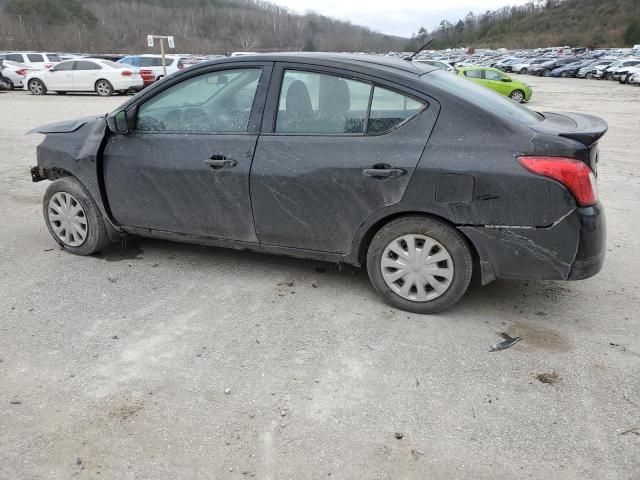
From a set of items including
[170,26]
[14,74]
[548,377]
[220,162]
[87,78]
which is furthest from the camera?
[170,26]

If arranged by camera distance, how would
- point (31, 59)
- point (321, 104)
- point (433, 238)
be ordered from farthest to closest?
1. point (31, 59)
2. point (321, 104)
3. point (433, 238)

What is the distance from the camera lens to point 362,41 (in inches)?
4328

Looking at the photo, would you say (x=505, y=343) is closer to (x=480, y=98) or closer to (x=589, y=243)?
(x=589, y=243)

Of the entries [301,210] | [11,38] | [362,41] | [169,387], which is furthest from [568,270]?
[362,41]

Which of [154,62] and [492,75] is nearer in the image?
[492,75]

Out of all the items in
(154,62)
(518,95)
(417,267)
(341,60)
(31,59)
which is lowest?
(518,95)

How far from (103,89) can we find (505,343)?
21.8 m

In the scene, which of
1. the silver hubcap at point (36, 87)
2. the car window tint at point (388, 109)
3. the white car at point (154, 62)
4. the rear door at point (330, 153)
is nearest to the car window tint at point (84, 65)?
the silver hubcap at point (36, 87)

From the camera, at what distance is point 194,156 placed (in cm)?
384

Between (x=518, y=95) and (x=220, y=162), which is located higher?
(x=220, y=162)

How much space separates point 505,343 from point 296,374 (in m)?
1.30

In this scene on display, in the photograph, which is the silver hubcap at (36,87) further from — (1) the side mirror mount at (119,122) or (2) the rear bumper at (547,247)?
(2) the rear bumper at (547,247)

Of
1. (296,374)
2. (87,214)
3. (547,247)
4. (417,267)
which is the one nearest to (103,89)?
(87,214)

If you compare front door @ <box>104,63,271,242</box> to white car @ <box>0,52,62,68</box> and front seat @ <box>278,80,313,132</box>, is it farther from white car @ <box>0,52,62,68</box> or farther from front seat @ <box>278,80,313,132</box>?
white car @ <box>0,52,62,68</box>
